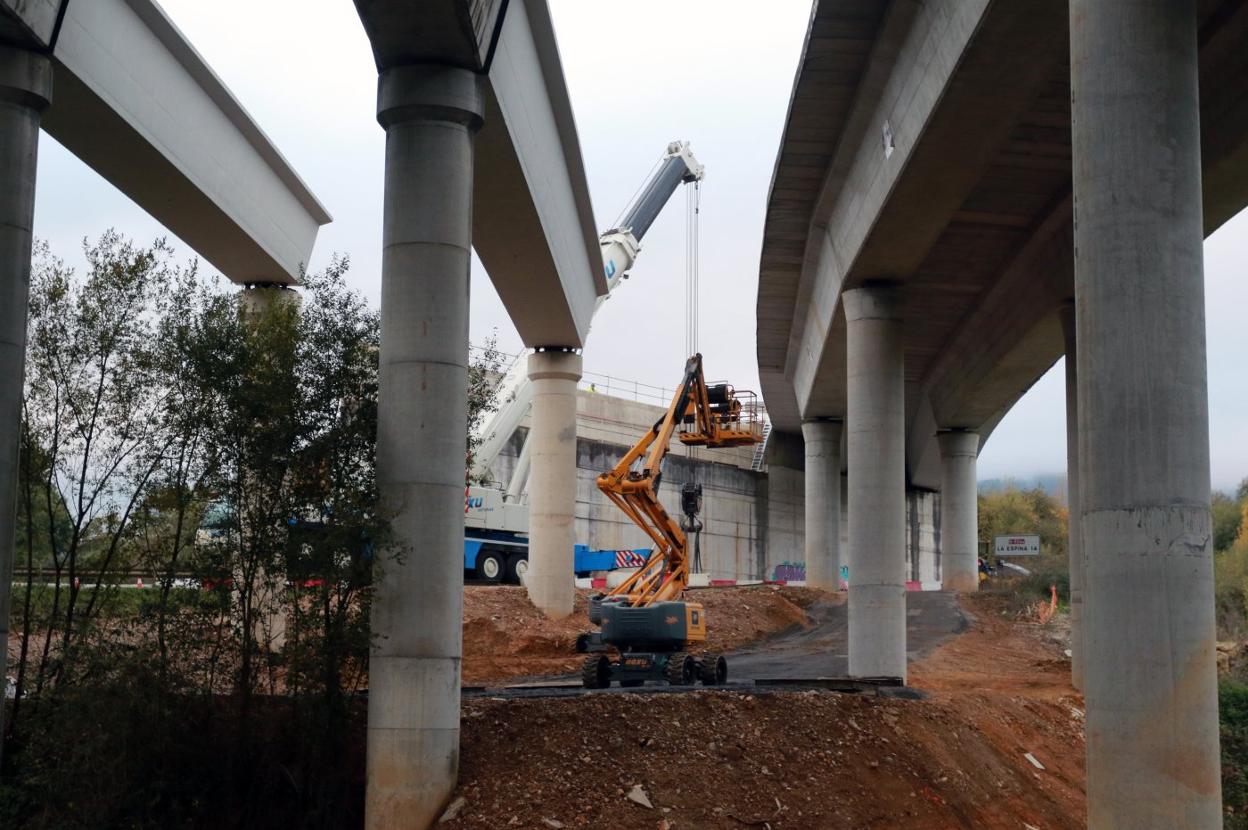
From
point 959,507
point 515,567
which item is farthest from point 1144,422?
point 959,507

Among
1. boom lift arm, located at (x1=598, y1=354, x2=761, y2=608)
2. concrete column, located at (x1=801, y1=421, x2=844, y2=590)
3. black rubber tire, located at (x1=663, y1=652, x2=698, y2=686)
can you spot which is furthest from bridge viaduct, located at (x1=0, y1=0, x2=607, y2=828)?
concrete column, located at (x1=801, y1=421, x2=844, y2=590)

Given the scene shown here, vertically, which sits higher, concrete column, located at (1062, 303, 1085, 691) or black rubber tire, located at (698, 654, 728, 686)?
concrete column, located at (1062, 303, 1085, 691)

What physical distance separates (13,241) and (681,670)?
14066 millimetres

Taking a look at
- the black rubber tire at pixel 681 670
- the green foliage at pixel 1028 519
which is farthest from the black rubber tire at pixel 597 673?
the green foliage at pixel 1028 519

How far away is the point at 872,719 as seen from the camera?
2228cm

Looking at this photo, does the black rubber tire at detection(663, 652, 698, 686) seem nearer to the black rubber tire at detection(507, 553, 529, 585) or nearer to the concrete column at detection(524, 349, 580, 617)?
the concrete column at detection(524, 349, 580, 617)

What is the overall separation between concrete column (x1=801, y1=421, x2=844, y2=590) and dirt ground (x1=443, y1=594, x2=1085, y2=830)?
27.8 metres

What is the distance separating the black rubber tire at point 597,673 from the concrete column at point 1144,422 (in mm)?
13683

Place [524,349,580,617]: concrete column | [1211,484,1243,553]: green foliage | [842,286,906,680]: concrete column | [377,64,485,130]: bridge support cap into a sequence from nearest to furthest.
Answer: [377,64,485,130]: bridge support cap, [842,286,906,680]: concrete column, [524,349,580,617]: concrete column, [1211,484,1243,553]: green foliage

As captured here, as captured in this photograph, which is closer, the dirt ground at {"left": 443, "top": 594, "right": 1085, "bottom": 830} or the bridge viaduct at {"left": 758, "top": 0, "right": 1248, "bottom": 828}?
the bridge viaduct at {"left": 758, "top": 0, "right": 1248, "bottom": 828}

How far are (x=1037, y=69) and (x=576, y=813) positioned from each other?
11212 millimetres

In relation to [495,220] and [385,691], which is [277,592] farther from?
[495,220]

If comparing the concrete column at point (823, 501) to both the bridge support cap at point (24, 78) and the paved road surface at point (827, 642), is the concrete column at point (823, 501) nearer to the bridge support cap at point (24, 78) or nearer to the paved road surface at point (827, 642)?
the paved road surface at point (827, 642)

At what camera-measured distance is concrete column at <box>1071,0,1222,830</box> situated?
485 inches
